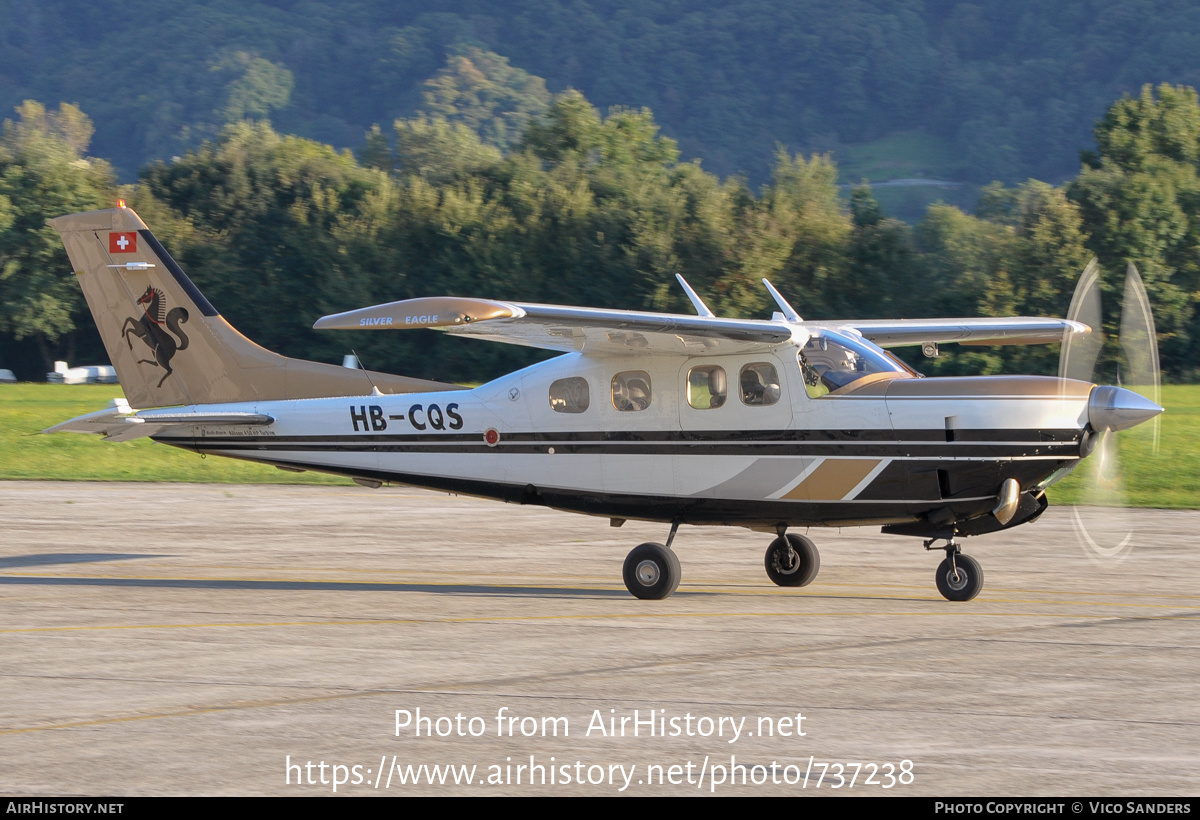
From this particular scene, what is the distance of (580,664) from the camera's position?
957cm

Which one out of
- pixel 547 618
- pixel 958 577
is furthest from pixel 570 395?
pixel 958 577

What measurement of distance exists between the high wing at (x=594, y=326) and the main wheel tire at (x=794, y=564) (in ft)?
7.00

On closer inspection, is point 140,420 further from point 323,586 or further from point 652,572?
Result: point 652,572

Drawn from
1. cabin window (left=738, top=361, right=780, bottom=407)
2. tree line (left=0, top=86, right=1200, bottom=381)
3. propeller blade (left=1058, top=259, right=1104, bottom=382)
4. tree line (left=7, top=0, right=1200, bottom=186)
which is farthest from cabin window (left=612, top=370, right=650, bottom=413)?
tree line (left=7, top=0, right=1200, bottom=186)

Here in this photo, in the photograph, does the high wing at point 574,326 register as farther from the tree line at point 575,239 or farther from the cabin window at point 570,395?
the tree line at point 575,239

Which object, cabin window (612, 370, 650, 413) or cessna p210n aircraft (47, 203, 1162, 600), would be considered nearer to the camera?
cessna p210n aircraft (47, 203, 1162, 600)

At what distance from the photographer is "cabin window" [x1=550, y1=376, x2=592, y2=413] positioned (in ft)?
42.9

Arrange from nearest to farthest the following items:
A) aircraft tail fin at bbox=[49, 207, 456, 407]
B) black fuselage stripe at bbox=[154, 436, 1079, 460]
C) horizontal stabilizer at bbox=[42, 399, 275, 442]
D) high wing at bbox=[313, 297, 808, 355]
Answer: high wing at bbox=[313, 297, 808, 355] → black fuselage stripe at bbox=[154, 436, 1079, 460] → horizontal stabilizer at bbox=[42, 399, 275, 442] → aircraft tail fin at bbox=[49, 207, 456, 407]

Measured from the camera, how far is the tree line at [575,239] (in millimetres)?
49469

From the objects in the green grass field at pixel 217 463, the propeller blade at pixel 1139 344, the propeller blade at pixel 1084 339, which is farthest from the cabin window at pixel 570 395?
the green grass field at pixel 217 463

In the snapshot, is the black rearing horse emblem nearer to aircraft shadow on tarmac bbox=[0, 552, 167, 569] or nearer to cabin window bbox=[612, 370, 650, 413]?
aircraft shadow on tarmac bbox=[0, 552, 167, 569]

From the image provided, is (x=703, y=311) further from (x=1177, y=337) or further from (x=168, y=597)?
(x=1177, y=337)

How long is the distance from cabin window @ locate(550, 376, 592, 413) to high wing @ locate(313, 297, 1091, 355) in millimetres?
316

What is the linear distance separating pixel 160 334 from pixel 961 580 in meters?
8.78
